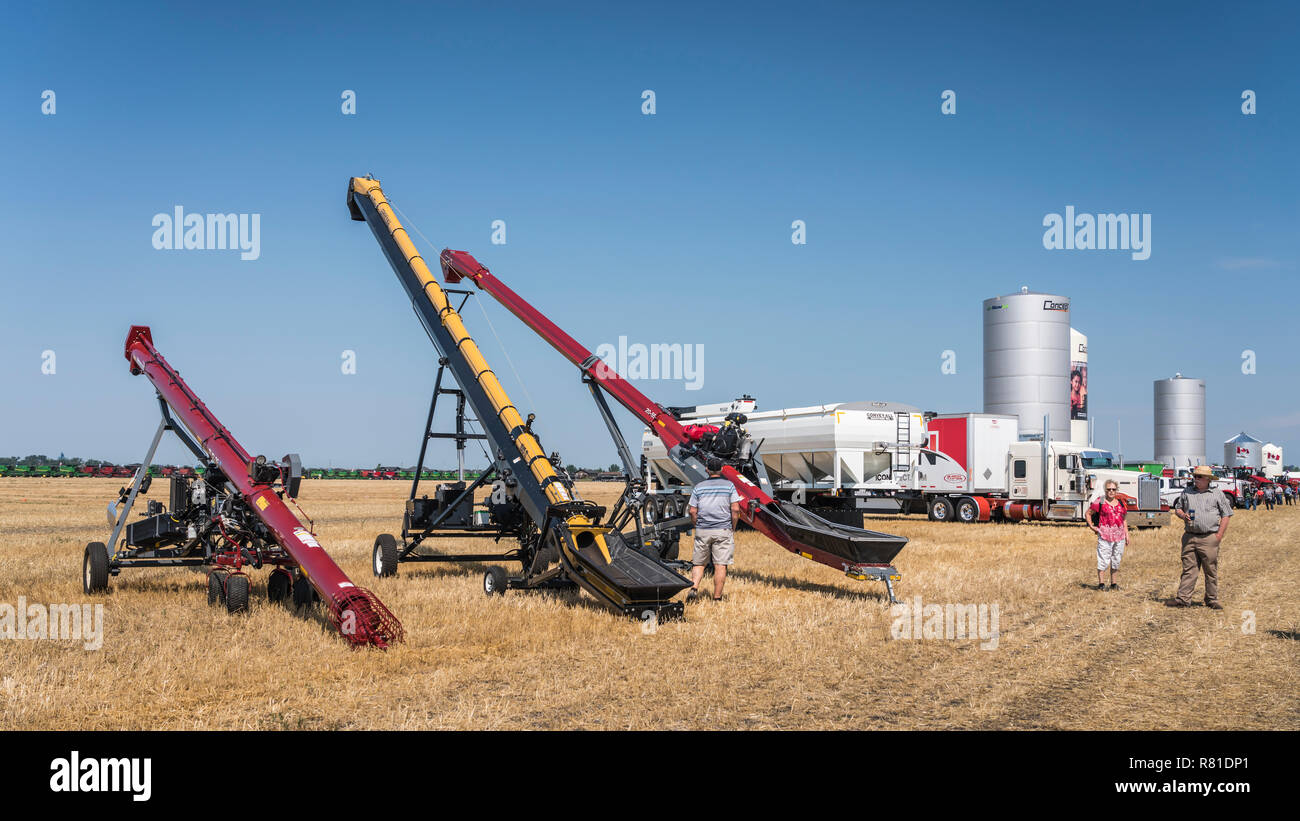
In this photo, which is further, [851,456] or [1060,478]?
[1060,478]

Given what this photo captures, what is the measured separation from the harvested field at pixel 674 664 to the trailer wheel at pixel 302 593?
0.35m

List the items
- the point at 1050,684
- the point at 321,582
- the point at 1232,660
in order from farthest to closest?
the point at 321,582 < the point at 1232,660 < the point at 1050,684

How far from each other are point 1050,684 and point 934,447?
77.4 ft

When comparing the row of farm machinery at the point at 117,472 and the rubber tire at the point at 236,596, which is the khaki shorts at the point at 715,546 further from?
the row of farm machinery at the point at 117,472

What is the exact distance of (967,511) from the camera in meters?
30.0

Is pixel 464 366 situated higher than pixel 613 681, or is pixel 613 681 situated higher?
pixel 464 366

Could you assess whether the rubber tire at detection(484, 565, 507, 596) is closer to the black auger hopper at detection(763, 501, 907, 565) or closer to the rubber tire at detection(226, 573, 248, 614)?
the rubber tire at detection(226, 573, 248, 614)
